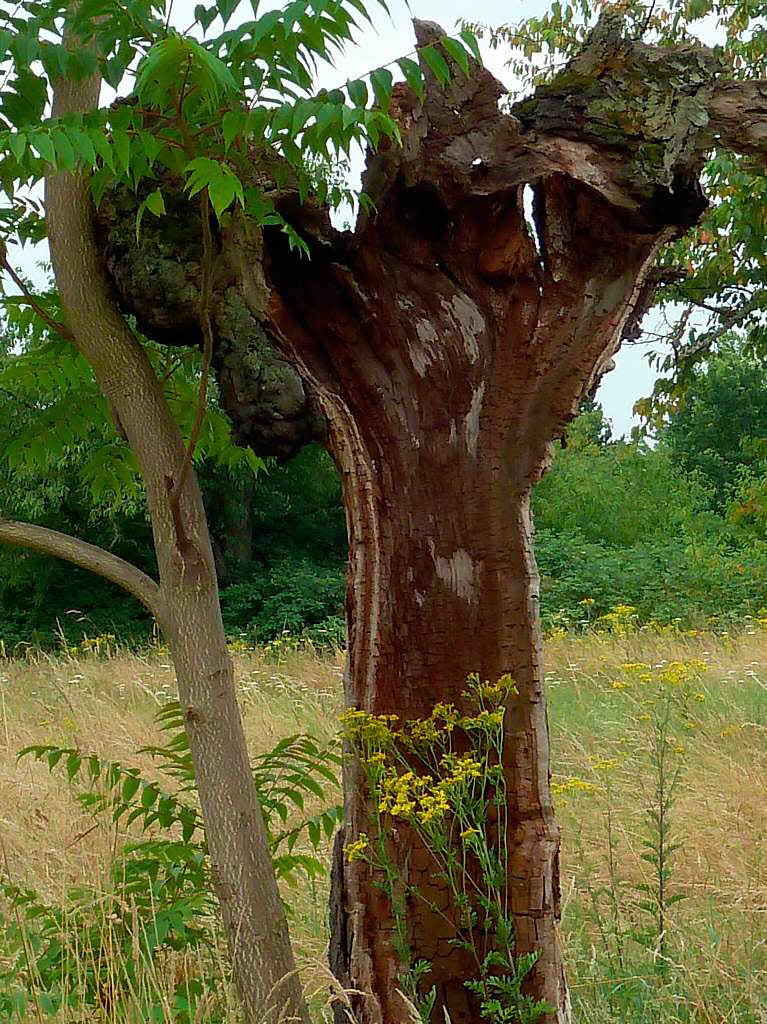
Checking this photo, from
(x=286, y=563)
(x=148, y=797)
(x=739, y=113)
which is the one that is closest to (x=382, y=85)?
(x=739, y=113)

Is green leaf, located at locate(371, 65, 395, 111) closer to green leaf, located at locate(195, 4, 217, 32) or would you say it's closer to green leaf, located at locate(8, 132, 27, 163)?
green leaf, located at locate(195, 4, 217, 32)

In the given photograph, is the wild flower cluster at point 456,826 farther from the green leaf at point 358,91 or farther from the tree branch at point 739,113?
the tree branch at point 739,113

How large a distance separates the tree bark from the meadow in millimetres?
158

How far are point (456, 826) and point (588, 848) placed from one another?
88.5 inches

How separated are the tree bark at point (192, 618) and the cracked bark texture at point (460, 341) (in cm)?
13

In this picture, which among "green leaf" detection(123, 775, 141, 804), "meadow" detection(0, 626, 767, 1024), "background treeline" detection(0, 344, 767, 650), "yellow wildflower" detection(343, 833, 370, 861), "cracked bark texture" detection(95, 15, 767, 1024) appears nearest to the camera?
"yellow wildflower" detection(343, 833, 370, 861)

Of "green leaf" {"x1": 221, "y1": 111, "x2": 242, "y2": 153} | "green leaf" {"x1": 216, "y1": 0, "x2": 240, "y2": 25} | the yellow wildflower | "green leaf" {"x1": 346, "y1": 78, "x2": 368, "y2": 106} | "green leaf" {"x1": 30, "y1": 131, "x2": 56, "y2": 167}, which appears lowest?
the yellow wildflower

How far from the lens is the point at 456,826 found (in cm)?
224

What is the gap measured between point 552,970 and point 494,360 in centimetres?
132

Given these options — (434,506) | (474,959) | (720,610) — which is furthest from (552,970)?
(720,610)

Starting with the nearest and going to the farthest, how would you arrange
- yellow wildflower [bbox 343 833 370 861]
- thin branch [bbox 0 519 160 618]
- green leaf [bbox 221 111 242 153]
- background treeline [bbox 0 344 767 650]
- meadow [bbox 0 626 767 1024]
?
1. green leaf [bbox 221 111 242 153]
2. yellow wildflower [bbox 343 833 370 861]
3. thin branch [bbox 0 519 160 618]
4. meadow [bbox 0 626 767 1024]
5. background treeline [bbox 0 344 767 650]

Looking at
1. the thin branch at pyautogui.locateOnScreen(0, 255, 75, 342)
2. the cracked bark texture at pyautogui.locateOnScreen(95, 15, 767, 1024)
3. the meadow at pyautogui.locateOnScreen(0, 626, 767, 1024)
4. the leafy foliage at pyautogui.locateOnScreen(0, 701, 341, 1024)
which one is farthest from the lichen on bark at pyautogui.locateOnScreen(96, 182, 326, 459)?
the meadow at pyautogui.locateOnScreen(0, 626, 767, 1024)

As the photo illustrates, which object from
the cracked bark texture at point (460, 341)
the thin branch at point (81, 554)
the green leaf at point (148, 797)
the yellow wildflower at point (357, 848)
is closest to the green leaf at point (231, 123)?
the cracked bark texture at point (460, 341)

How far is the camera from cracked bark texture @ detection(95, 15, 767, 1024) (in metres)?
2.25
